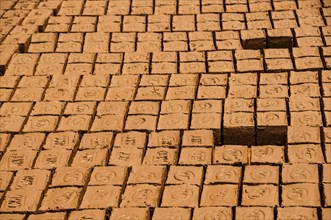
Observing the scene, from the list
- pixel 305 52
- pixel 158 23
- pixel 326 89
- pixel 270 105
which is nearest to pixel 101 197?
pixel 270 105

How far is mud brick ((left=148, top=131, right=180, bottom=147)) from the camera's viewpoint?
3902mm

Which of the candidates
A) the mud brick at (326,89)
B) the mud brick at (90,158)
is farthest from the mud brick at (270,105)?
the mud brick at (90,158)

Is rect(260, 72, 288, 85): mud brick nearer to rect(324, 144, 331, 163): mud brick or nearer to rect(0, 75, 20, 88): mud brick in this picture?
rect(324, 144, 331, 163): mud brick

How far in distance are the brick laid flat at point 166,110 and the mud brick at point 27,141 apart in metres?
0.01

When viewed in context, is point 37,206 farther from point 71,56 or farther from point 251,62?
point 251,62

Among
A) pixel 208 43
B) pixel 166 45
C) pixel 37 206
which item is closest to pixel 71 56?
pixel 166 45

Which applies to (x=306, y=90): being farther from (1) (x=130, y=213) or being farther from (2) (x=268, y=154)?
(1) (x=130, y=213)

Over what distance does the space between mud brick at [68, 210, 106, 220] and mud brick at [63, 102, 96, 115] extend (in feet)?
3.48

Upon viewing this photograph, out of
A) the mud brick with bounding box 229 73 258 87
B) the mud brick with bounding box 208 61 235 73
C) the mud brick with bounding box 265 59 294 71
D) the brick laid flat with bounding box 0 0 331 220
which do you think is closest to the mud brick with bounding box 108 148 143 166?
the brick laid flat with bounding box 0 0 331 220

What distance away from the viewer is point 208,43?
202 inches

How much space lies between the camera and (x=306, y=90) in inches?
171

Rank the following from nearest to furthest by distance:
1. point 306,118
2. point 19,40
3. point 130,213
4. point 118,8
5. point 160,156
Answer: point 130,213, point 160,156, point 306,118, point 19,40, point 118,8

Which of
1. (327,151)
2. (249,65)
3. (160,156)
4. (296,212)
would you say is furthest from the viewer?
(249,65)

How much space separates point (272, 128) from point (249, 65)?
919 millimetres
